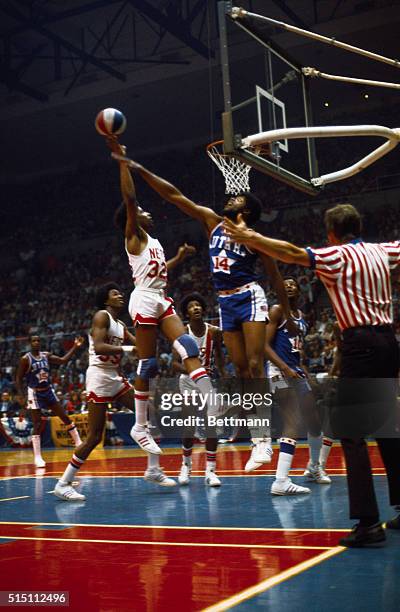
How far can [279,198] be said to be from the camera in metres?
25.9

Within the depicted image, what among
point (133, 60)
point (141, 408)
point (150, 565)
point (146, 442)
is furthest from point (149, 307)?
point (133, 60)

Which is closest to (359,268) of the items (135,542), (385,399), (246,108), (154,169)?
(385,399)

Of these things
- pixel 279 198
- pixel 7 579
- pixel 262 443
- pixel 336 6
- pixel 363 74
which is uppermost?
pixel 336 6

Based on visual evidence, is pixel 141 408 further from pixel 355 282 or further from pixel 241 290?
pixel 355 282

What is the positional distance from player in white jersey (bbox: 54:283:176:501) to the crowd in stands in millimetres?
8760

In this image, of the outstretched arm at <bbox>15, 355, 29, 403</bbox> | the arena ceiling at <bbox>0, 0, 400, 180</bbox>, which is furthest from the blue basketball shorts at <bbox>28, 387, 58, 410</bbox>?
the arena ceiling at <bbox>0, 0, 400, 180</bbox>

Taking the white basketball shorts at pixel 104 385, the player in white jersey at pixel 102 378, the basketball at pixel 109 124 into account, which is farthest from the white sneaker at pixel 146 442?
the basketball at pixel 109 124

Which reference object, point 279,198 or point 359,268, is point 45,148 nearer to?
point 279,198

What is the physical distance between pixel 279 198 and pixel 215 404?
798 inches

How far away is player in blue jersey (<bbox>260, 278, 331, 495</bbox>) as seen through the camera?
6402 mm

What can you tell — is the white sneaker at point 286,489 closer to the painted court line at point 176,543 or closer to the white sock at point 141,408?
the white sock at point 141,408

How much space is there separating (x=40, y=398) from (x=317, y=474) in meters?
6.15

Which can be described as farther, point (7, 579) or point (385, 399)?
point (385, 399)

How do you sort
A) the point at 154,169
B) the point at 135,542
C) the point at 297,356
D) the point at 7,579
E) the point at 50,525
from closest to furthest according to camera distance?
the point at 7,579 < the point at 135,542 < the point at 50,525 < the point at 297,356 < the point at 154,169
